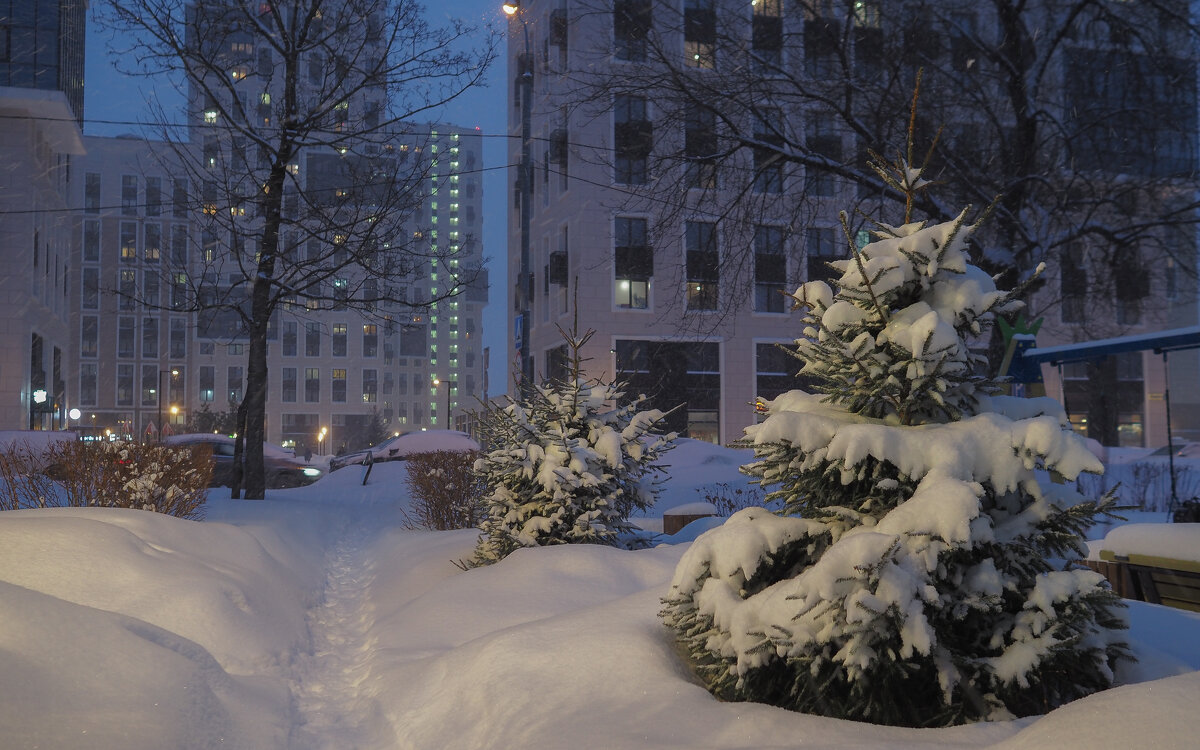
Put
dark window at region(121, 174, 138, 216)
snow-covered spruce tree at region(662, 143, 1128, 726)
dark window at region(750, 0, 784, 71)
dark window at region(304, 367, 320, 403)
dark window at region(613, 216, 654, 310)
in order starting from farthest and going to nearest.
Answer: dark window at region(304, 367, 320, 403) → dark window at region(121, 174, 138, 216) → dark window at region(613, 216, 654, 310) → dark window at region(750, 0, 784, 71) → snow-covered spruce tree at region(662, 143, 1128, 726)

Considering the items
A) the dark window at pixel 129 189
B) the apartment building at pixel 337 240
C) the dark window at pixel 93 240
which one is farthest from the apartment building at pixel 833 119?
the dark window at pixel 93 240

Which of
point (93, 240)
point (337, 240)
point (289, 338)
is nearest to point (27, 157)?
point (337, 240)

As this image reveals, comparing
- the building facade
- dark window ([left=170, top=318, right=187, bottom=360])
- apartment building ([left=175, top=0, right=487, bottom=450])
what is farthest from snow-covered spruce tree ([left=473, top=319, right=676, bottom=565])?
dark window ([left=170, top=318, right=187, bottom=360])

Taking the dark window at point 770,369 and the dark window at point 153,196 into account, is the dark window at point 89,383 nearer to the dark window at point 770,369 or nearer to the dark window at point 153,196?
the dark window at point 153,196

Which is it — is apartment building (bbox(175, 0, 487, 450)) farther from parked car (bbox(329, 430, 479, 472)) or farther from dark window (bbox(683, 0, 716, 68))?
dark window (bbox(683, 0, 716, 68))

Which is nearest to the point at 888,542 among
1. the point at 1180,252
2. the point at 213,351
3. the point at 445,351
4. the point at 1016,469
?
the point at 1016,469

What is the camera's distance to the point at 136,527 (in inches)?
307

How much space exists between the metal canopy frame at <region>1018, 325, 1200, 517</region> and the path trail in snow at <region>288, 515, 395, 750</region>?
25.0 feet

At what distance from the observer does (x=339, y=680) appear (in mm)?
6246

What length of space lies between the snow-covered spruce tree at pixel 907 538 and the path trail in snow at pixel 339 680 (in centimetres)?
210

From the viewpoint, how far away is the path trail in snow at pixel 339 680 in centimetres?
492

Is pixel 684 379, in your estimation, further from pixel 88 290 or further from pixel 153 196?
pixel 88 290

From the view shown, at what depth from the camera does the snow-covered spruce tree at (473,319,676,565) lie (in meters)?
8.27

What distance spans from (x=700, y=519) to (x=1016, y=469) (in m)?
7.25
